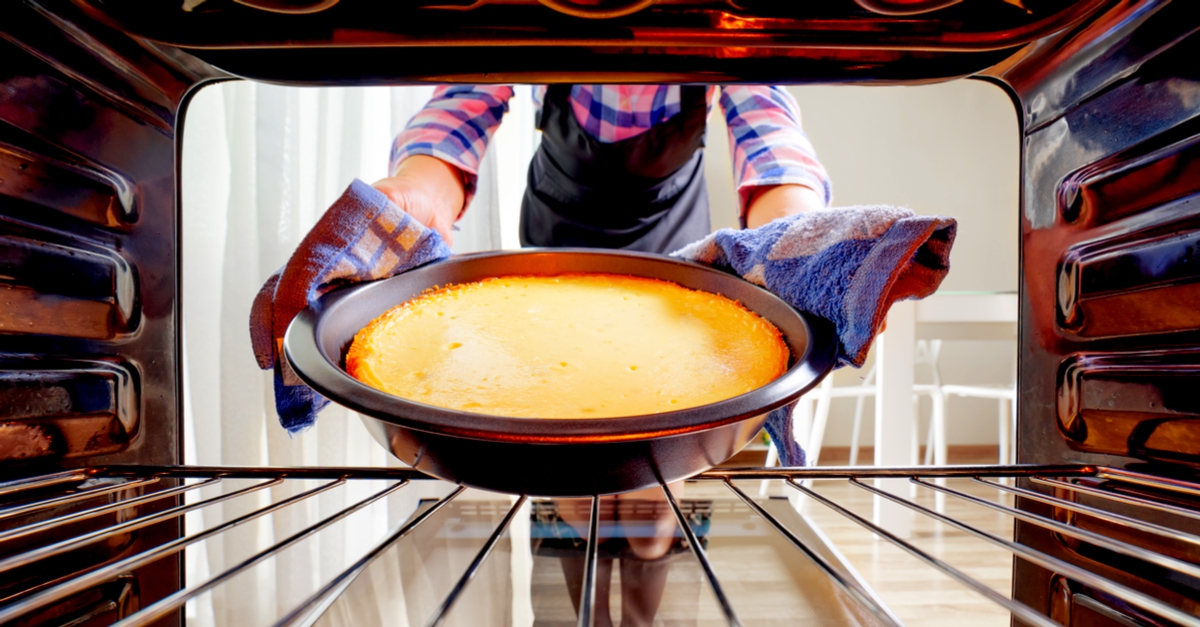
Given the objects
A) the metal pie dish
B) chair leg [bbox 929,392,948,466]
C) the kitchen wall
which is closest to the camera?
the metal pie dish

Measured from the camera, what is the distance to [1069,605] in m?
0.38

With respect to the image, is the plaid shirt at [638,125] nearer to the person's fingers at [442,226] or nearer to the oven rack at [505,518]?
the person's fingers at [442,226]

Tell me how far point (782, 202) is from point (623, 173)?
343 millimetres

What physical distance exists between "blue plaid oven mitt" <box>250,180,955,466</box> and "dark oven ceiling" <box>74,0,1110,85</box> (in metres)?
0.10

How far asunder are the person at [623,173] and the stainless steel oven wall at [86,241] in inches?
8.1

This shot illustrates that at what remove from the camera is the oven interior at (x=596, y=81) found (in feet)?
0.92

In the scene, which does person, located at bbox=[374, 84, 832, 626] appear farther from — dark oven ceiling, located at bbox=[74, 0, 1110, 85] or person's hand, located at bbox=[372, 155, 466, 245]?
dark oven ceiling, located at bbox=[74, 0, 1110, 85]

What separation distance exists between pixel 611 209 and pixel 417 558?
57 centimetres

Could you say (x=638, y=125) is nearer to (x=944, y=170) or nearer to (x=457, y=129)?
(x=457, y=129)

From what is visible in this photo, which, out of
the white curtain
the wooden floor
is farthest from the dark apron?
the wooden floor

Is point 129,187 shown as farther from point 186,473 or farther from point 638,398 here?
point 638,398

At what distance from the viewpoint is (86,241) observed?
1.18 feet

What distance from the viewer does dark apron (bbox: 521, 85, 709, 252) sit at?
2.83 feet

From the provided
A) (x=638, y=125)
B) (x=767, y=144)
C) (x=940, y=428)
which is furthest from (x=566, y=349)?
(x=940, y=428)
